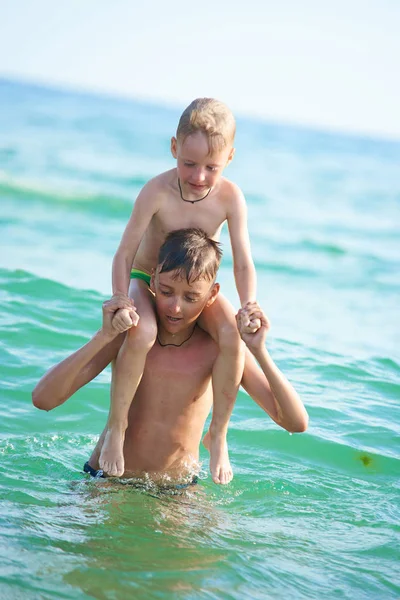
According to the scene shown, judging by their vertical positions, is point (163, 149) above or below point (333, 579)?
above

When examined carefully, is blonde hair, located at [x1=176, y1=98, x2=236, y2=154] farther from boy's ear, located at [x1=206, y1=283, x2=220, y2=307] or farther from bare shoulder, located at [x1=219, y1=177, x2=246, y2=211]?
boy's ear, located at [x1=206, y1=283, x2=220, y2=307]

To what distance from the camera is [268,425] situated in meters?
6.29

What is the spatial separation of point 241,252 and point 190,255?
32 cm

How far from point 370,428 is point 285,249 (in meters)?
9.65

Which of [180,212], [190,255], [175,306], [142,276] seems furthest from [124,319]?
[180,212]

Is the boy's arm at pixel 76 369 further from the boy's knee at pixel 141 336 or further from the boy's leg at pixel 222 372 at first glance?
the boy's leg at pixel 222 372

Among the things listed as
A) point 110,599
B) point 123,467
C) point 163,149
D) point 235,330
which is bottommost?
point 110,599

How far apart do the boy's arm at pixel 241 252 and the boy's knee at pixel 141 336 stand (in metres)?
0.46

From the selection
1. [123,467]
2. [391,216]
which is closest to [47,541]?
[123,467]

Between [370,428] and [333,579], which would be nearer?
[333,579]

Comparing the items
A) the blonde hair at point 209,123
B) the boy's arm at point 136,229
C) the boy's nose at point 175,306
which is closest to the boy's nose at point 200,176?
the blonde hair at point 209,123

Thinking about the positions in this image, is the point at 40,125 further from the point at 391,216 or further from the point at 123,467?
the point at 123,467

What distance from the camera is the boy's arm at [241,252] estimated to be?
4.39 m

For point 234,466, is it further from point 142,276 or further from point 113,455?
point 142,276
